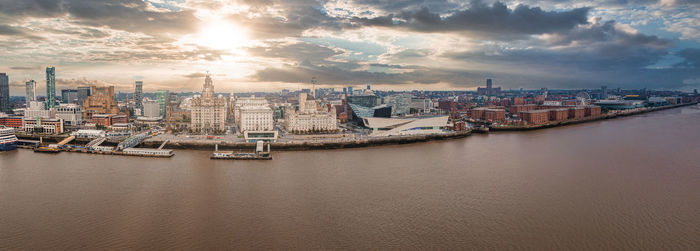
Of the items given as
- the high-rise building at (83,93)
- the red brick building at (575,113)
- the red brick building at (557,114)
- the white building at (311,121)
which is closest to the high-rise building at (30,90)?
the high-rise building at (83,93)

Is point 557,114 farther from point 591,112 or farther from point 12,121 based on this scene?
point 12,121

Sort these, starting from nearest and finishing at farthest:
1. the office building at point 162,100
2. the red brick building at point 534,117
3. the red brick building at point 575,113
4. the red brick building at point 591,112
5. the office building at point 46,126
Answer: the office building at point 46,126 < the red brick building at point 534,117 < the red brick building at point 575,113 < the office building at point 162,100 < the red brick building at point 591,112

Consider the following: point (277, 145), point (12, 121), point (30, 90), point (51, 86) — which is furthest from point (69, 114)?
point (277, 145)

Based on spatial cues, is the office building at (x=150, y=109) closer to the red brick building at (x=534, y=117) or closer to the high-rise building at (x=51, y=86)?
the high-rise building at (x=51, y=86)

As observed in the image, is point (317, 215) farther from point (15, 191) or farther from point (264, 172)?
point (15, 191)

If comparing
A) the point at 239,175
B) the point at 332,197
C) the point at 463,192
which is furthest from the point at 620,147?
the point at 239,175

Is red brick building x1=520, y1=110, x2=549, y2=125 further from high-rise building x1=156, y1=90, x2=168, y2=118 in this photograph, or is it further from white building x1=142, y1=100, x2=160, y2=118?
high-rise building x1=156, y1=90, x2=168, y2=118

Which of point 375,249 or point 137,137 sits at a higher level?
point 137,137
